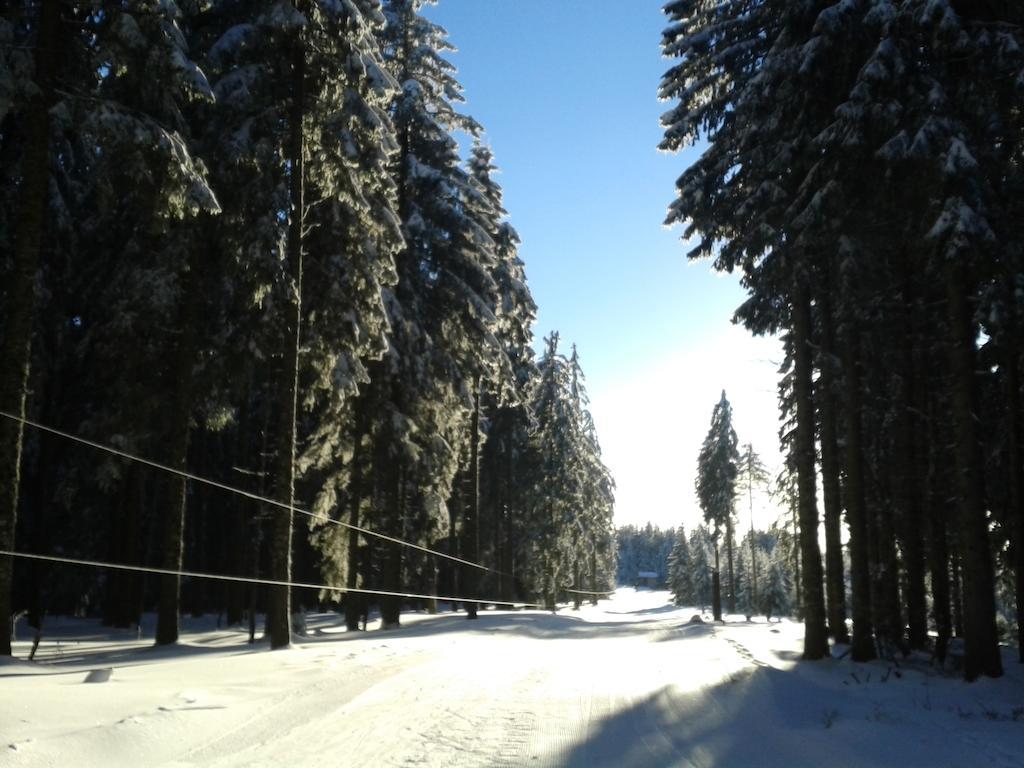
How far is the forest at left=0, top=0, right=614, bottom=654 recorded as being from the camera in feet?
35.4

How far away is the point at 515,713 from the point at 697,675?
4.19 metres

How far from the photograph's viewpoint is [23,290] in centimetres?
1042

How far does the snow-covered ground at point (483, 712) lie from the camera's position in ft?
19.1

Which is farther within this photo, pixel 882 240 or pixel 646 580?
pixel 646 580

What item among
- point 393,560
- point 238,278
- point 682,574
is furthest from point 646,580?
point 238,278

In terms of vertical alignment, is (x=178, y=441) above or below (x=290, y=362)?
below

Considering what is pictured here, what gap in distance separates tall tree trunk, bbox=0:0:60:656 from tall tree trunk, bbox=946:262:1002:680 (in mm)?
13288

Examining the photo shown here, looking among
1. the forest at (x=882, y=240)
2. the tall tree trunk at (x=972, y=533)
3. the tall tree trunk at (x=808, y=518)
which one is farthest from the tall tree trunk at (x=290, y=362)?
the tall tree trunk at (x=972, y=533)

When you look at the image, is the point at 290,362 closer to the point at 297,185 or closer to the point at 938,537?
the point at 297,185

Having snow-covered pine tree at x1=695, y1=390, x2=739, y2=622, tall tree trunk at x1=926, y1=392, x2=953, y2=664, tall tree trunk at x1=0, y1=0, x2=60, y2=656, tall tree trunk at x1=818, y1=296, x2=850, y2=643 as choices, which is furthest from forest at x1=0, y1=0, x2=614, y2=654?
snow-covered pine tree at x1=695, y1=390, x2=739, y2=622

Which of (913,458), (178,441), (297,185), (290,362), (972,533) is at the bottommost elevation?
(972,533)

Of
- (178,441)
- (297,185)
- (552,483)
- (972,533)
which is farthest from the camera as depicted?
(552,483)

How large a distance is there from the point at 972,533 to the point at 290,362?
11.9 meters

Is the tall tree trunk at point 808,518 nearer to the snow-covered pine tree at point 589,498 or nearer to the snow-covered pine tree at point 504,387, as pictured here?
the snow-covered pine tree at point 504,387
